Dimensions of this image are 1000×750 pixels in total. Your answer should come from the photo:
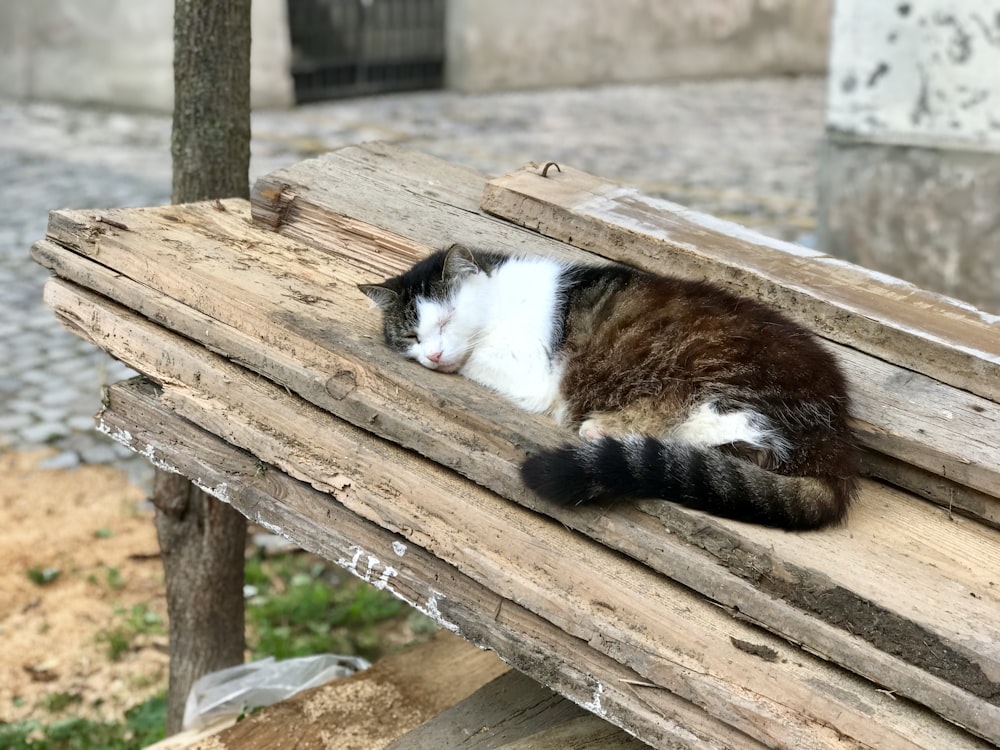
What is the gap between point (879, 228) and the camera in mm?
6414

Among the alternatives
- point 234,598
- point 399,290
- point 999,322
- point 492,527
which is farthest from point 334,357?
point 999,322

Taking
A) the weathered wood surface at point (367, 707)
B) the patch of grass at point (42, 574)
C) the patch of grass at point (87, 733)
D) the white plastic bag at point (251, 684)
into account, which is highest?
the weathered wood surface at point (367, 707)

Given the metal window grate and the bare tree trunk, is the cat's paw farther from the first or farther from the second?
the metal window grate

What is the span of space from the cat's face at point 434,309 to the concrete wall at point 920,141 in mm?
4199

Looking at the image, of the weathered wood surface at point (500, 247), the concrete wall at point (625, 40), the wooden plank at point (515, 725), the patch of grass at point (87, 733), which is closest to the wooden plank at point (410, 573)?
the wooden plank at point (515, 725)

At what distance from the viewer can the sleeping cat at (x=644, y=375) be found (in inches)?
78.9

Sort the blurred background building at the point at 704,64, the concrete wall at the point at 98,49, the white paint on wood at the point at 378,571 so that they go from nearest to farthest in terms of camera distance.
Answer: the white paint on wood at the point at 378,571 → the blurred background building at the point at 704,64 → the concrete wall at the point at 98,49

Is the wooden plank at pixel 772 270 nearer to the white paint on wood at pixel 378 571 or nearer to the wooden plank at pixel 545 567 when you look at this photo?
the wooden plank at pixel 545 567

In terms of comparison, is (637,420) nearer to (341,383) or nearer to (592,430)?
(592,430)

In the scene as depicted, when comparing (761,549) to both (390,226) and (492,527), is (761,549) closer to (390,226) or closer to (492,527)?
(492,527)

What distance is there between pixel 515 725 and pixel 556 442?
729 mm

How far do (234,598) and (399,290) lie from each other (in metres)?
1.29

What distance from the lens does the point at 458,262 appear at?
266 centimetres

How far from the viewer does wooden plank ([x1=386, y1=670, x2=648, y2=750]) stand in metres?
2.27
